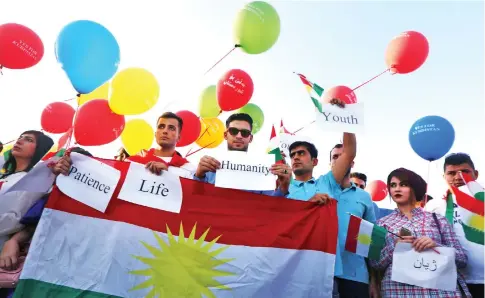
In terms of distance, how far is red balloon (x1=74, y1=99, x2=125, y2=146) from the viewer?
558cm

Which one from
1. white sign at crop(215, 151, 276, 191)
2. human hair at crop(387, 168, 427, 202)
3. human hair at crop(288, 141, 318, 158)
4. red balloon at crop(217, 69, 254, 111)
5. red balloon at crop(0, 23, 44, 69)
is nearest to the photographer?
white sign at crop(215, 151, 276, 191)

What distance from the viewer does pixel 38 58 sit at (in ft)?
20.5

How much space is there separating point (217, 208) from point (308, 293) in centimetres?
103

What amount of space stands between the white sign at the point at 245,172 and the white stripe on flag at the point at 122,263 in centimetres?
55

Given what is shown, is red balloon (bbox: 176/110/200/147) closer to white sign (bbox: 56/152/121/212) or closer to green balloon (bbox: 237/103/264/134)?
green balloon (bbox: 237/103/264/134)

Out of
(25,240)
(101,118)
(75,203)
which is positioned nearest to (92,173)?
(75,203)

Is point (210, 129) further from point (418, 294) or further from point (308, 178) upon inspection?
point (418, 294)

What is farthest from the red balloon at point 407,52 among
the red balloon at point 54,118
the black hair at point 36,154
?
the red balloon at point 54,118

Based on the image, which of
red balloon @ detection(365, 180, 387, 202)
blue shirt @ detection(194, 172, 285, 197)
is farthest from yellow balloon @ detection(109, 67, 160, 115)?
red balloon @ detection(365, 180, 387, 202)

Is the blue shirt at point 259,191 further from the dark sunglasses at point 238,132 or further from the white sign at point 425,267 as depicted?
the white sign at point 425,267

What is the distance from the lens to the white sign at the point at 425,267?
9.70ft

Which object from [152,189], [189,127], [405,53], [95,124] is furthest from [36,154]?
[405,53]

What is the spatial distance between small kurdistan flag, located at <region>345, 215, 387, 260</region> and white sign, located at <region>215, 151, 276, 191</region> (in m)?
0.84

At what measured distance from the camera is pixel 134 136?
681 cm
